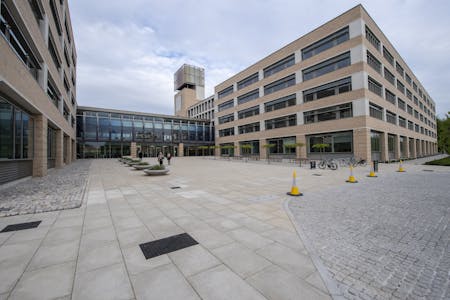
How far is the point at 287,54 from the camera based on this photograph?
1281 inches

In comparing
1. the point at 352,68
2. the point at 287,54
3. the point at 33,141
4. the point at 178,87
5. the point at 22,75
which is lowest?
the point at 33,141

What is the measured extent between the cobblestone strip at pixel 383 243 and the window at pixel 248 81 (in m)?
37.2

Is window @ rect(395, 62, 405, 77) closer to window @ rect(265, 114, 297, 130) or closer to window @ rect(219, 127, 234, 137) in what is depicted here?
window @ rect(265, 114, 297, 130)

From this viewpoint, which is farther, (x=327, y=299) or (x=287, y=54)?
(x=287, y=54)

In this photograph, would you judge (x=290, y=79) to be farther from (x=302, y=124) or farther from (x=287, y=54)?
(x=302, y=124)

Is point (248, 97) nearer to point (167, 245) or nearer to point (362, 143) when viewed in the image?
point (362, 143)

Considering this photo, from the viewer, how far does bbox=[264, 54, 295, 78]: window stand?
3228 centimetres

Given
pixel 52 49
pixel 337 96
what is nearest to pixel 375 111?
pixel 337 96

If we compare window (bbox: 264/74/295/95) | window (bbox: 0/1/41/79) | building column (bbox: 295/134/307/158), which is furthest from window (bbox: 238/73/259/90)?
window (bbox: 0/1/41/79)

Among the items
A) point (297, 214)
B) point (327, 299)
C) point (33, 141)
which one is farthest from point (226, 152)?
point (327, 299)

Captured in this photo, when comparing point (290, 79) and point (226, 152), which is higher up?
point (290, 79)

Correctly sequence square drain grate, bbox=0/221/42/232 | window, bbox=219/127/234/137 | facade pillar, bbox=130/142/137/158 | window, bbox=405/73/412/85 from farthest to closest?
window, bbox=219/127/234/137, facade pillar, bbox=130/142/137/158, window, bbox=405/73/412/85, square drain grate, bbox=0/221/42/232

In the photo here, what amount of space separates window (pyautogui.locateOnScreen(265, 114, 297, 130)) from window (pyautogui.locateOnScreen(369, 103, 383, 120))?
9.90 meters

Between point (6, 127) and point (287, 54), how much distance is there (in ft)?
115
